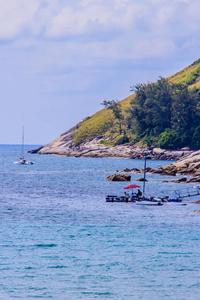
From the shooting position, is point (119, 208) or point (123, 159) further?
point (123, 159)

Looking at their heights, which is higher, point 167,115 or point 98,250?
point 167,115

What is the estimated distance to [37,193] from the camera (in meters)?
78.9

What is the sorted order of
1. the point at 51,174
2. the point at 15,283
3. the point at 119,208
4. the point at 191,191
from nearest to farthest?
the point at 15,283 < the point at 119,208 < the point at 191,191 < the point at 51,174

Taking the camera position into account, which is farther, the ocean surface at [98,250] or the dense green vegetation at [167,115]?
the dense green vegetation at [167,115]

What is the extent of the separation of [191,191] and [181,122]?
10278cm

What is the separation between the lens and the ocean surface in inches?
1206

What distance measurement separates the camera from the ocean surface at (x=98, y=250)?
100 feet

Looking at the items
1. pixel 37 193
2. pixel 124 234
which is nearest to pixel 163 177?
pixel 37 193

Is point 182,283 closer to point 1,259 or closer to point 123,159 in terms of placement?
point 1,259

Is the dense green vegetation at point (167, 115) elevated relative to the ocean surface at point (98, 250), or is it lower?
elevated

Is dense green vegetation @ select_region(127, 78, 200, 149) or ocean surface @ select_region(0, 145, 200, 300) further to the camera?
dense green vegetation @ select_region(127, 78, 200, 149)

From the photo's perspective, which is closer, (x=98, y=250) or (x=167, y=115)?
(x=98, y=250)

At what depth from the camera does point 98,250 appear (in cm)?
3947

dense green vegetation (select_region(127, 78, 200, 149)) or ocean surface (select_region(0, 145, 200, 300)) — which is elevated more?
dense green vegetation (select_region(127, 78, 200, 149))
